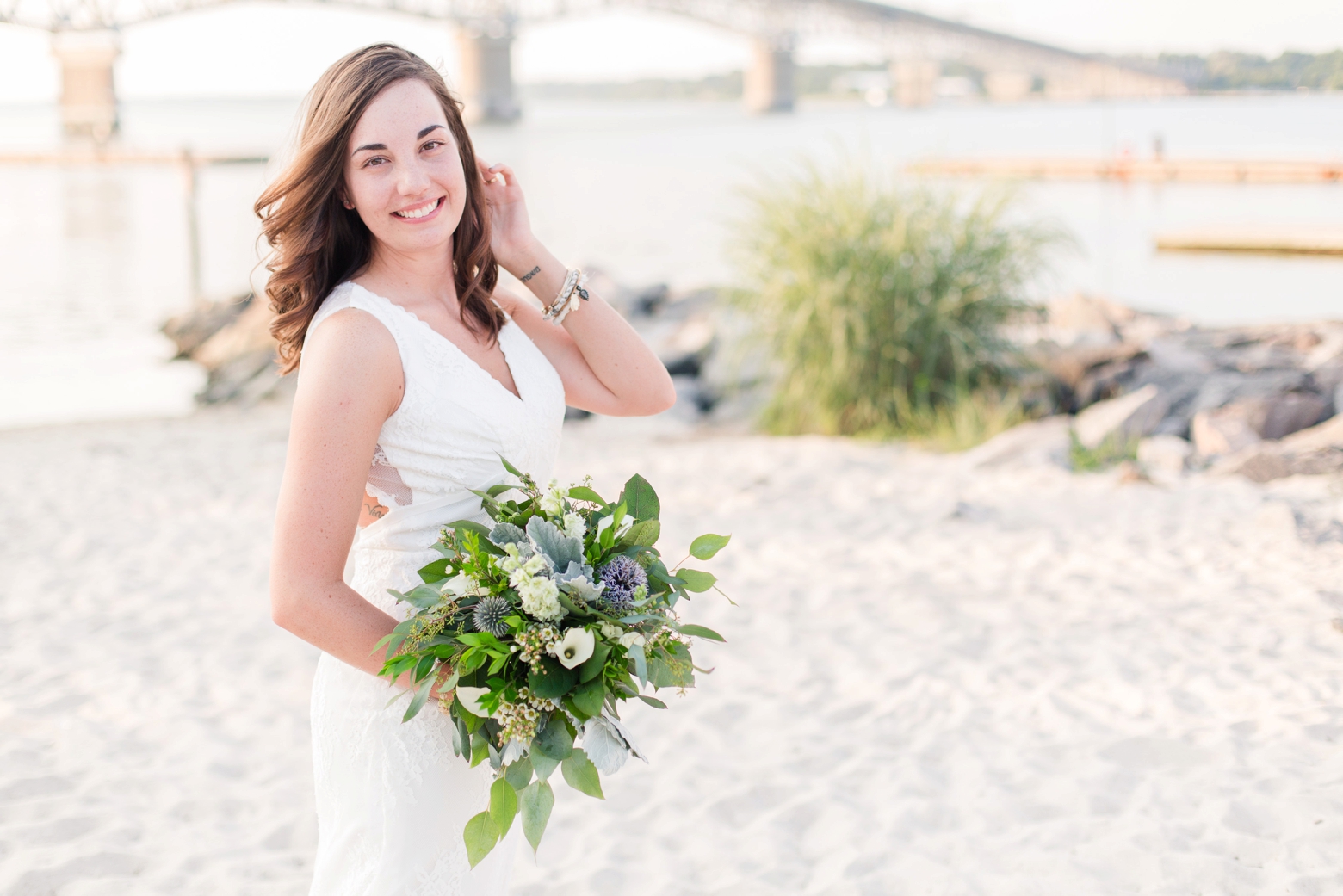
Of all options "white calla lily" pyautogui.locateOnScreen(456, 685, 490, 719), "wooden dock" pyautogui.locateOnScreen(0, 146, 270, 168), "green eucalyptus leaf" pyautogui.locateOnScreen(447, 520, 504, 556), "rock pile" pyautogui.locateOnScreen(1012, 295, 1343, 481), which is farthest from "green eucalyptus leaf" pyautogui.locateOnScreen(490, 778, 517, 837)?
"wooden dock" pyautogui.locateOnScreen(0, 146, 270, 168)

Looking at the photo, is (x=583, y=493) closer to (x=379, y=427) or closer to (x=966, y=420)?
(x=379, y=427)

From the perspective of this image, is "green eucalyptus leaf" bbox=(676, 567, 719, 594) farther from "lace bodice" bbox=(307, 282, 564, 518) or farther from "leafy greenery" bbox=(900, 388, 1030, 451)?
"leafy greenery" bbox=(900, 388, 1030, 451)

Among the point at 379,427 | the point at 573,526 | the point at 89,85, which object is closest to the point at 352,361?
the point at 379,427

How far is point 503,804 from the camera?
161 cm

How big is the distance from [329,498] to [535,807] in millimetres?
538

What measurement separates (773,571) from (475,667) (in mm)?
3958

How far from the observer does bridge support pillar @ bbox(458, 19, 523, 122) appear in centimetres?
7800

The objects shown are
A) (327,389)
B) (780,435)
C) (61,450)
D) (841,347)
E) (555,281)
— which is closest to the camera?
(327,389)

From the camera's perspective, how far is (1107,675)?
4.08 metres

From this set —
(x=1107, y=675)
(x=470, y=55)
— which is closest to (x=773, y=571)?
(x=1107, y=675)

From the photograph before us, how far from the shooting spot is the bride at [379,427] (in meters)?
1.65

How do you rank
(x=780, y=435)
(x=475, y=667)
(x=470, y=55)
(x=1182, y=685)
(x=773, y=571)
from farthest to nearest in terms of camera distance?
(x=470, y=55) → (x=780, y=435) → (x=773, y=571) → (x=1182, y=685) → (x=475, y=667)

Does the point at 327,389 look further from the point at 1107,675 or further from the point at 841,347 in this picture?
the point at 841,347

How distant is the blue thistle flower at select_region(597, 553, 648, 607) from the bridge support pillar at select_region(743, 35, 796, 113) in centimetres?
8978
